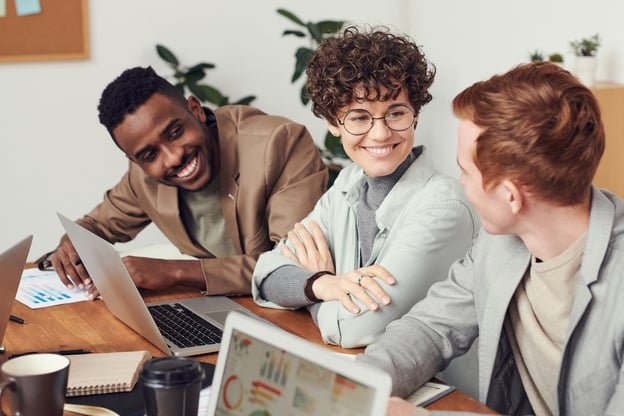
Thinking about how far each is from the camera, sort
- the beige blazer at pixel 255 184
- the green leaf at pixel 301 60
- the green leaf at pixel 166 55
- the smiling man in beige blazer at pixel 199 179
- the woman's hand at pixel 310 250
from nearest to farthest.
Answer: the woman's hand at pixel 310 250 → the smiling man in beige blazer at pixel 199 179 → the beige blazer at pixel 255 184 → the green leaf at pixel 301 60 → the green leaf at pixel 166 55

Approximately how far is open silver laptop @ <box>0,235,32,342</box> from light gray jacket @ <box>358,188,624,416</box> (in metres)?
0.64

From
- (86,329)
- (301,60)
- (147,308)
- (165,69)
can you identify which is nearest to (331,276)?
(147,308)

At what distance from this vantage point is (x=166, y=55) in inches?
159

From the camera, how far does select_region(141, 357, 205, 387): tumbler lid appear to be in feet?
3.58

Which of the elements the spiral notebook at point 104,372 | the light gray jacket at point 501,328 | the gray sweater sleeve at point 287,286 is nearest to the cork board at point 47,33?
the gray sweater sleeve at point 287,286

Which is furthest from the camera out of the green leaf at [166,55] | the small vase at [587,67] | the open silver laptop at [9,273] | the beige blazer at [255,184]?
the green leaf at [166,55]

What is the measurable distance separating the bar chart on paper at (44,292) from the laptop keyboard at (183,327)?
0.25 meters

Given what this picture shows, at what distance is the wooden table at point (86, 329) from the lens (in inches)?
67.9

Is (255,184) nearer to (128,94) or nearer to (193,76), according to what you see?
(128,94)

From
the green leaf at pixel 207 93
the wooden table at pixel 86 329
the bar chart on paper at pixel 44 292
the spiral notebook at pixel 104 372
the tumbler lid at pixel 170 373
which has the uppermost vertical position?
the tumbler lid at pixel 170 373

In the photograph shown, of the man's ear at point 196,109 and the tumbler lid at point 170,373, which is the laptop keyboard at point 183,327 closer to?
the tumbler lid at point 170,373

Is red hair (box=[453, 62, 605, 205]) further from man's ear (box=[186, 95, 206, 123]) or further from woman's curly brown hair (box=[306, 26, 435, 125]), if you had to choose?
man's ear (box=[186, 95, 206, 123])

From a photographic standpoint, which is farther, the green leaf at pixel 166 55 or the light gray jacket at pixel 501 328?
the green leaf at pixel 166 55

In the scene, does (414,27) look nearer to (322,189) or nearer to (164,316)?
(322,189)
